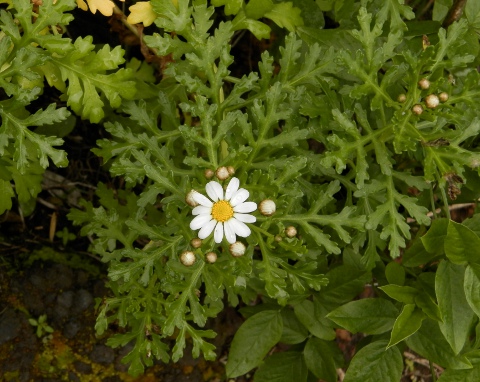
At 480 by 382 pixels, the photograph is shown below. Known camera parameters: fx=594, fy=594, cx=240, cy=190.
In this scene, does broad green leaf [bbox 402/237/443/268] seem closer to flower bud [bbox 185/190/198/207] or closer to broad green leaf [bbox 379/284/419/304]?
broad green leaf [bbox 379/284/419/304]

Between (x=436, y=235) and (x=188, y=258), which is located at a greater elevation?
(x=188, y=258)

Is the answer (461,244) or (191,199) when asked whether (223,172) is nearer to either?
(191,199)

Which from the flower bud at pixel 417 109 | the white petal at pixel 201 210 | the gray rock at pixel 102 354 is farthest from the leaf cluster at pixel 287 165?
the gray rock at pixel 102 354

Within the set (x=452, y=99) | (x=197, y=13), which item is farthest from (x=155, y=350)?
(x=452, y=99)

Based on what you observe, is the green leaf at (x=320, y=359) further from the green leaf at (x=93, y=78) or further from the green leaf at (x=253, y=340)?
the green leaf at (x=93, y=78)

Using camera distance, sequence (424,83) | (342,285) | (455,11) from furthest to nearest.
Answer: (455,11), (342,285), (424,83)

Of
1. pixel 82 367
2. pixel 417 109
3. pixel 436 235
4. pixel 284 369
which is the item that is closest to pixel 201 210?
pixel 417 109

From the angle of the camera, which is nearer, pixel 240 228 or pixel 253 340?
pixel 240 228
